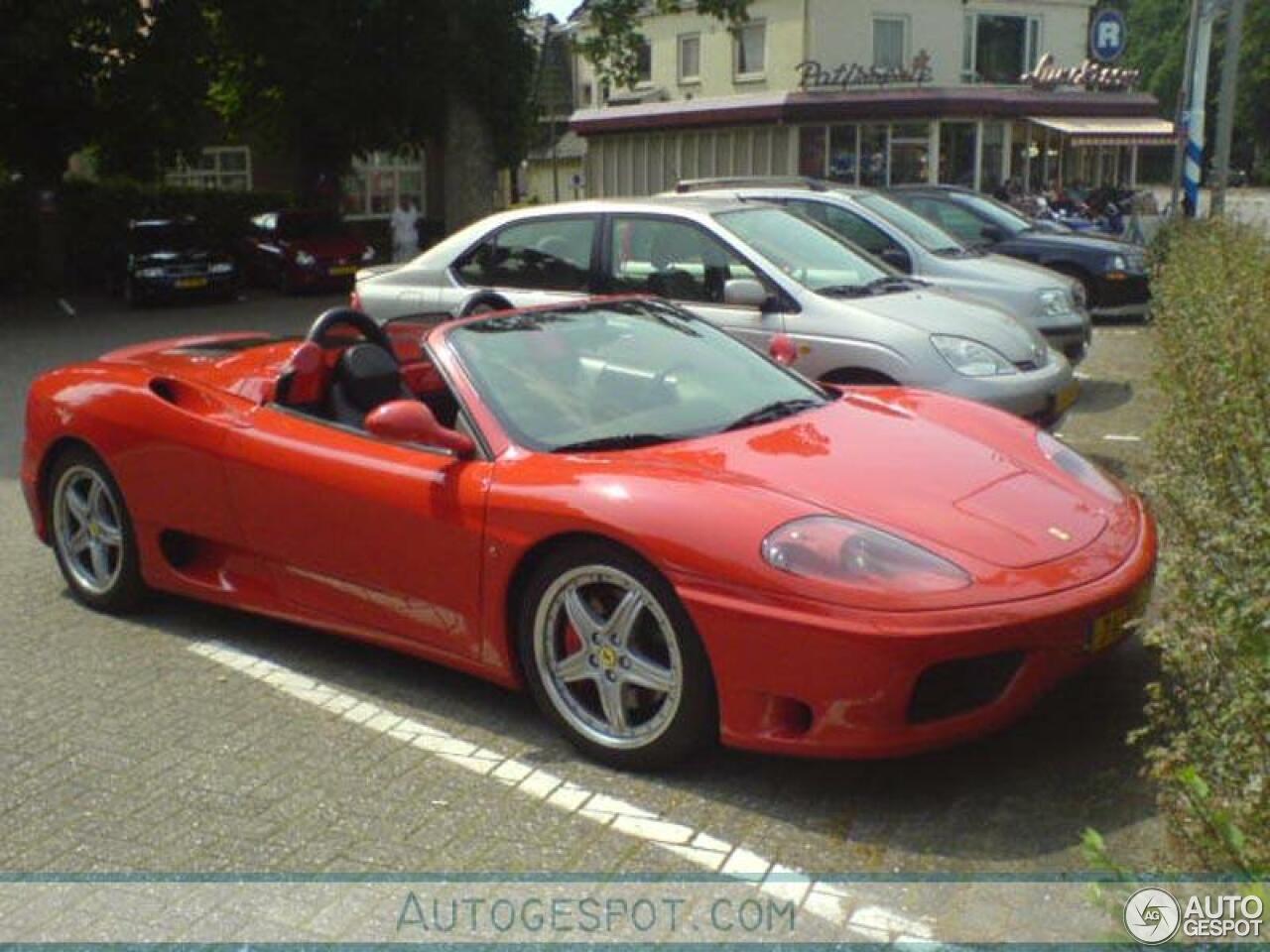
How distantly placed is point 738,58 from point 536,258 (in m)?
35.0

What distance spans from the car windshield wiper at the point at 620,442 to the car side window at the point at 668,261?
11.7ft

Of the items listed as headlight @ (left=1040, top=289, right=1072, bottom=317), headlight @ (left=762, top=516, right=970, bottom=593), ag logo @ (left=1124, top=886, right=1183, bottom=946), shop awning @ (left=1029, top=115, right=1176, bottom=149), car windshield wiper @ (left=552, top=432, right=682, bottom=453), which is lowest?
ag logo @ (left=1124, top=886, right=1183, bottom=946)

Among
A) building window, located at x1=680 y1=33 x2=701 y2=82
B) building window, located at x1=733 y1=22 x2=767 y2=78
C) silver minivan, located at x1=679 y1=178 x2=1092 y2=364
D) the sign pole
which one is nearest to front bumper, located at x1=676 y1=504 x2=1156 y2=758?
silver minivan, located at x1=679 y1=178 x2=1092 y2=364

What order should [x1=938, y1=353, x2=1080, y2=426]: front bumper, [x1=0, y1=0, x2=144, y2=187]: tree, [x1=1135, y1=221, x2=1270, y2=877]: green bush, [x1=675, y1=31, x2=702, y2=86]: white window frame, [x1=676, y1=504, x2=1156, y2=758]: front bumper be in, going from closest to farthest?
1. [x1=1135, y1=221, x2=1270, y2=877]: green bush
2. [x1=676, y1=504, x2=1156, y2=758]: front bumper
3. [x1=938, y1=353, x2=1080, y2=426]: front bumper
4. [x1=0, y1=0, x2=144, y2=187]: tree
5. [x1=675, y1=31, x2=702, y2=86]: white window frame

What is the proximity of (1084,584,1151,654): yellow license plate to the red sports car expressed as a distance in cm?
1

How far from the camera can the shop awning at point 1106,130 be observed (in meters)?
37.9

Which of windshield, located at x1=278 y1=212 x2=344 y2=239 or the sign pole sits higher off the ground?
the sign pole

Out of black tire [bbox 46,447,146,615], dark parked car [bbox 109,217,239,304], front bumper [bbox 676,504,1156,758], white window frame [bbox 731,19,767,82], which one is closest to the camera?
front bumper [bbox 676,504,1156,758]

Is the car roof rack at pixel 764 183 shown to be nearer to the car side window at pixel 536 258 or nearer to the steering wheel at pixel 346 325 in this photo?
the car side window at pixel 536 258

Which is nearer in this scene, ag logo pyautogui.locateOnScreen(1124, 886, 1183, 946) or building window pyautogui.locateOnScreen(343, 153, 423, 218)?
ag logo pyautogui.locateOnScreen(1124, 886, 1183, 946)

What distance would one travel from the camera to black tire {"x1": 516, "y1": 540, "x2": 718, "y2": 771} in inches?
158

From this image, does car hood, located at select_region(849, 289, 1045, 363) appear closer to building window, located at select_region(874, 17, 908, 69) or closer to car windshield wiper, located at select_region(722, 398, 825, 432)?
car windshield wiper, located at select_region(722, 398, 825, 432)

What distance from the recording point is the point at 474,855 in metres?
3.76

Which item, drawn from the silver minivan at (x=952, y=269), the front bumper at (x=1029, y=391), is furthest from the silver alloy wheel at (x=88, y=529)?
the silver minivan at (x=952, y=269)
